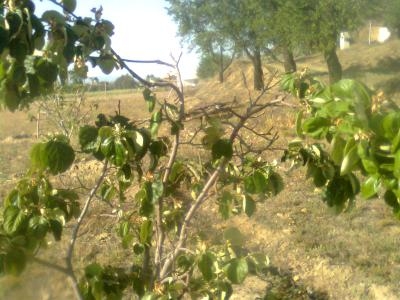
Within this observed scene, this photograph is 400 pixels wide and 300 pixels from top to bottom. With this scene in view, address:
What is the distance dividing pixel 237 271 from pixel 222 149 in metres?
0.46

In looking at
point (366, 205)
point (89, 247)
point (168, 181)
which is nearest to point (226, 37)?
point (366, 205)

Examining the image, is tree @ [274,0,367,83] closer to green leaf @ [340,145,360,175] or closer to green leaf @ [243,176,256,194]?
green leaf @ [243,176,256,194]

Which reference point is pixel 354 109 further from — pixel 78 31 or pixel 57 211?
pixel 57 211

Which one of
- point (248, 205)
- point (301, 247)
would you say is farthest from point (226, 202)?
point (301, 247)

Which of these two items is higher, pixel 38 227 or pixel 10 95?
pixel 10 95

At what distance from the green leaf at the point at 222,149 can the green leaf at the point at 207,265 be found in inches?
14.6

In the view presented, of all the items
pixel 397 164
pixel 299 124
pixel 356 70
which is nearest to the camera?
pixel 397 164

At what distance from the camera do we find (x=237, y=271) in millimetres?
1631

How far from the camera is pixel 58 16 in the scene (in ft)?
4.87

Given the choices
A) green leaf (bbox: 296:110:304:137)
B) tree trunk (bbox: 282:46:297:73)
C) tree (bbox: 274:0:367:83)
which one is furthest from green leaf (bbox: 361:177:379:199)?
tree trunk (bbox: 282:46:297:73)

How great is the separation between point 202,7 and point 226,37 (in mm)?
1768

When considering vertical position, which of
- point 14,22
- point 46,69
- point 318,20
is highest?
point 318,20

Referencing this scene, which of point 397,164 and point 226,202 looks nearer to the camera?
point 397,164

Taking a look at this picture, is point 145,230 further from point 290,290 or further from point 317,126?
point 290,290
